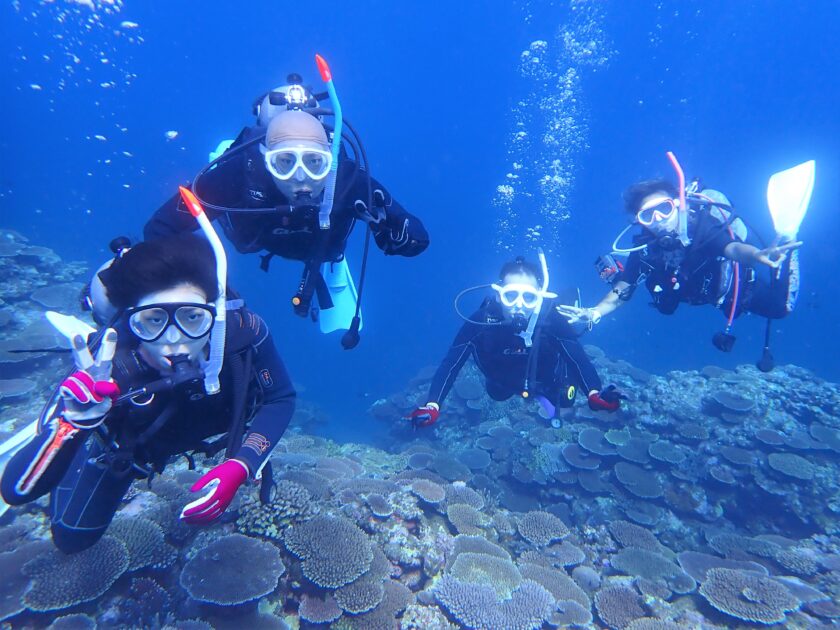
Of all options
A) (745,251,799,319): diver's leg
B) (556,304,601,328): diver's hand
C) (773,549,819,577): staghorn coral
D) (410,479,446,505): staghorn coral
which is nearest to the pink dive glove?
(410,479,446,505): staghorn coral

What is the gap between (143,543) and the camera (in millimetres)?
3949

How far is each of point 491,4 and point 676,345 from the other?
47819 millimetres

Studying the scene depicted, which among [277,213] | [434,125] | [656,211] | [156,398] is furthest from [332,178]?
[434,125]

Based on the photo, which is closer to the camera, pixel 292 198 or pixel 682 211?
pixel 292 198

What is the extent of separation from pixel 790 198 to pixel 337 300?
6232mm

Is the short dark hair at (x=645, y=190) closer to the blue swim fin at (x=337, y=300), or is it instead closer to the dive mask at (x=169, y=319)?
the blue swim fin at (x=337, y=300)

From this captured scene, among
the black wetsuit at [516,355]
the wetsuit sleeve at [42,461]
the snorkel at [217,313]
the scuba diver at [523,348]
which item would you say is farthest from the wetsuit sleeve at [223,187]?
the black wetsuit at [516,355]

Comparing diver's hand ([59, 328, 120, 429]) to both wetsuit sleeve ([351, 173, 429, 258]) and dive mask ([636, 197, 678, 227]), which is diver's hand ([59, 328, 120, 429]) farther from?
dive mask ([636, 197, 678, 227])

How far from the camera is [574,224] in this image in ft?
284

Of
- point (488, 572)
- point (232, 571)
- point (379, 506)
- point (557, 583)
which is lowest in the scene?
point (557, 583)

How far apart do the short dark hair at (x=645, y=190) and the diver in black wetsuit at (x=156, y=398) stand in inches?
252

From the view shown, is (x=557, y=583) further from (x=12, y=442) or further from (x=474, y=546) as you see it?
(x=12, y=442)

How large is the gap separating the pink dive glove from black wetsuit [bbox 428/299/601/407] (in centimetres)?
382

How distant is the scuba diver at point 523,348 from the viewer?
5.88 meters
